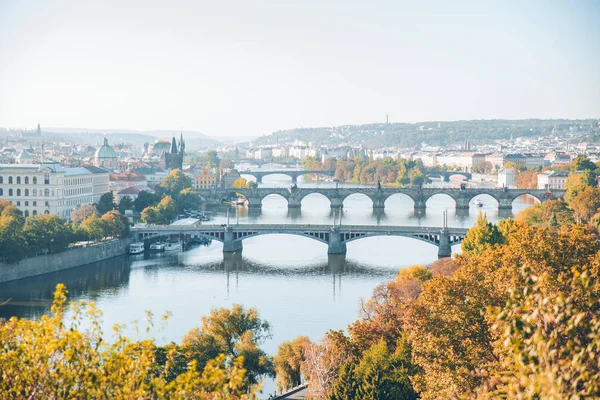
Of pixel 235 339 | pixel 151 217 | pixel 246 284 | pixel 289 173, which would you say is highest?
pixel 289 173

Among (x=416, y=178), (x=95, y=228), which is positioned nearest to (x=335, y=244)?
(x=95, y=228)

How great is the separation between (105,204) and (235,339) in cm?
2885

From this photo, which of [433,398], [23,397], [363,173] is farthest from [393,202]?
[23,397]

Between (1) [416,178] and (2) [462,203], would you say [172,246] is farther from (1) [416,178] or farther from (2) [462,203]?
(1) [416,178]

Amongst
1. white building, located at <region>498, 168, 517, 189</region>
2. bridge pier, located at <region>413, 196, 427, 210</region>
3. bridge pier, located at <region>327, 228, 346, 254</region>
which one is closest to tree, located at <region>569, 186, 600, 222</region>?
bridge pier, located at <region>327, 228, 346, 254</region>

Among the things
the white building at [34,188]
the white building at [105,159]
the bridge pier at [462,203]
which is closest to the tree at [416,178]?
the bridge pier at [462,203]

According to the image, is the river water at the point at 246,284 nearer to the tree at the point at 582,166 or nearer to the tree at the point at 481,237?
the tree at the point at 481,237

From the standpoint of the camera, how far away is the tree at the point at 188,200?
59406 mm

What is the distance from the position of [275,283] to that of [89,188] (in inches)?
813

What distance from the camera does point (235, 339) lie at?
20.2 meters

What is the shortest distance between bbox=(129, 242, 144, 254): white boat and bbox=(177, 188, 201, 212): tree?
1823cm

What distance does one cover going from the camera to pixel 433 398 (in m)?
13.6

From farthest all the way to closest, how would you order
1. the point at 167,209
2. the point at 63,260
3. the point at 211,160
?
the point at 211,160 → the point at 167,209 → the point at 63,260

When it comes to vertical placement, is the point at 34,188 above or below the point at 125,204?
above
